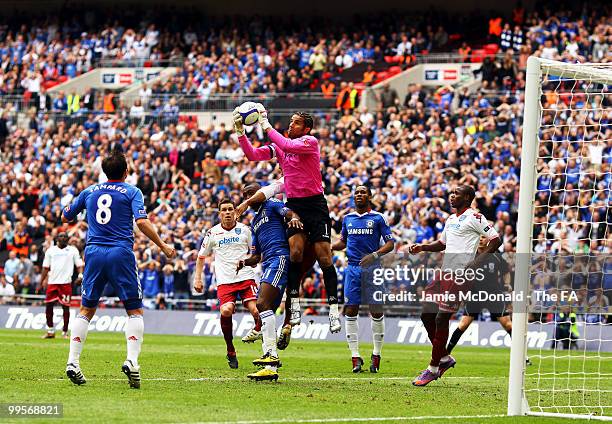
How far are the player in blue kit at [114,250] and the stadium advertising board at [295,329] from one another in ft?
43.7

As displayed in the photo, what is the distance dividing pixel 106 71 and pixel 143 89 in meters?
3.84

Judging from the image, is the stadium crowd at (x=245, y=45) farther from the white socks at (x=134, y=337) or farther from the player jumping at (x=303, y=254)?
the white socks at (x=134, y=337)

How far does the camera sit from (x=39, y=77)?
46.4 metres

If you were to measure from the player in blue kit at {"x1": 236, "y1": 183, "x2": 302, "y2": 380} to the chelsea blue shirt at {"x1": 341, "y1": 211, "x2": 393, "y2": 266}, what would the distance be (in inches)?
115

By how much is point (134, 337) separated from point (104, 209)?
4.91ft

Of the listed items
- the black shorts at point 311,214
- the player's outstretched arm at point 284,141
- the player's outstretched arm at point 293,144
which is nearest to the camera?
the player's outstretched arm at point 284,141

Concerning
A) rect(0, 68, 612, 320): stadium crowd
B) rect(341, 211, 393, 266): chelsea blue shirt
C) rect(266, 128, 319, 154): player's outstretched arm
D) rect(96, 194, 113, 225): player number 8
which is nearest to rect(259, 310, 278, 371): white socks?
rect(266, 128, 319, 154): player's outstretched arm

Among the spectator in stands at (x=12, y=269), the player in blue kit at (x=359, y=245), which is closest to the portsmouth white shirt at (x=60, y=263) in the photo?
the spectator in stands at (x=12, y=269)

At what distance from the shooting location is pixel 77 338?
12.9 metres

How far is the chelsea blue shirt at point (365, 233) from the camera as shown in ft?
58.4

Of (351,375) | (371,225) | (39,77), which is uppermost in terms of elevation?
(39,77)

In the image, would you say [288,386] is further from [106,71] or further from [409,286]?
[106,71]

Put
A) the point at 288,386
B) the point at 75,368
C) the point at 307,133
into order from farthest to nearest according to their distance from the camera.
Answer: the point at 307,133, the point at 288,386, the point at 75,368

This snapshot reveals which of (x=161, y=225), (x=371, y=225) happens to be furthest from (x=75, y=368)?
(x=161, y=225)
